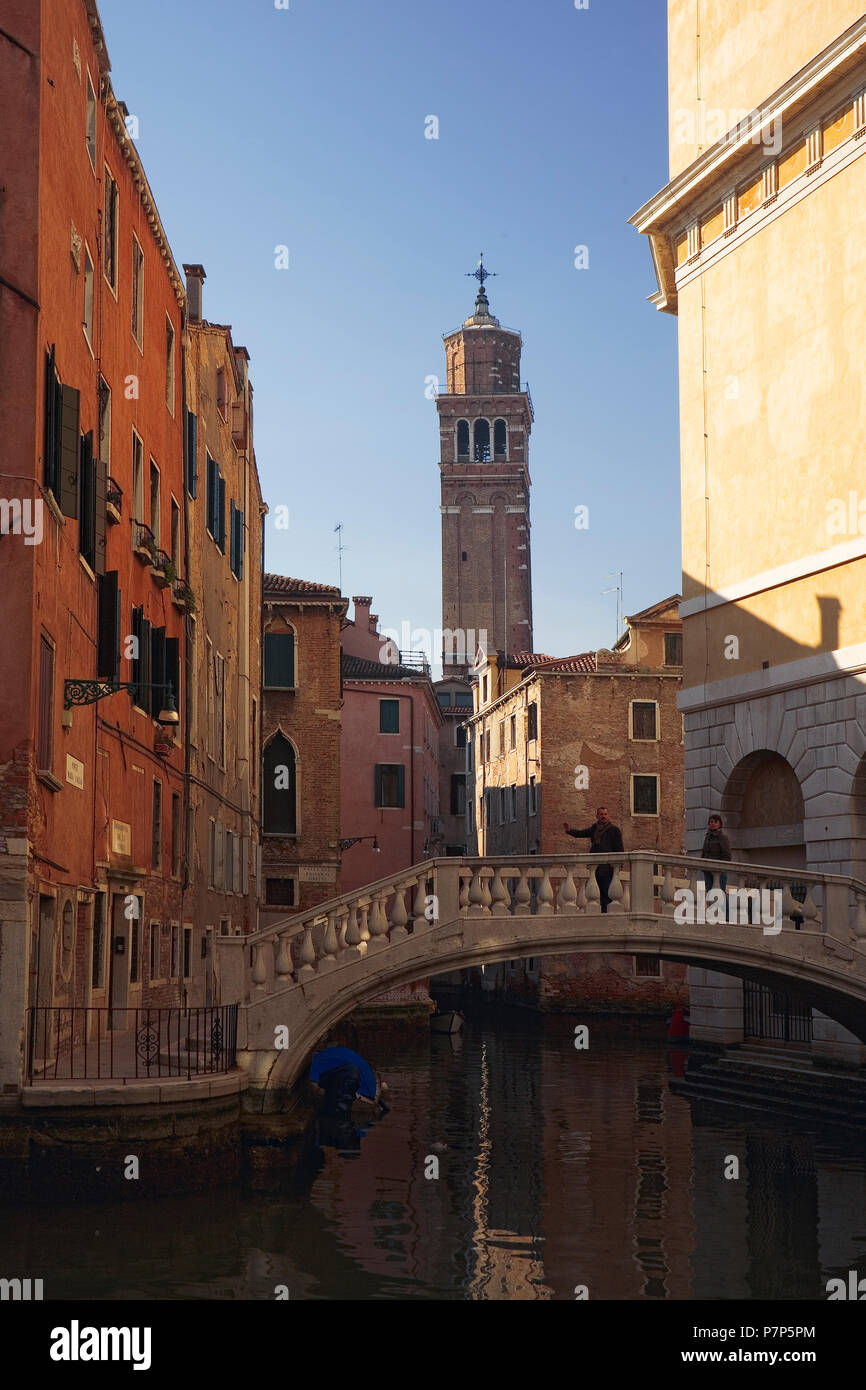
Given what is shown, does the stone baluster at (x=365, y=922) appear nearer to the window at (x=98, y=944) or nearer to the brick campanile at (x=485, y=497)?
the window at (x=98, y=944)

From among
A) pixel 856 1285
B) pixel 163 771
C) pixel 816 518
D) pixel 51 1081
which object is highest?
pixel 816 518

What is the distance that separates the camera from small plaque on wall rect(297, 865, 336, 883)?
131 ft

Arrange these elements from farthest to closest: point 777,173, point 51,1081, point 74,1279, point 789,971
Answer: point 777,173 → point 789,971 → point 51,1081 → point 74,1279

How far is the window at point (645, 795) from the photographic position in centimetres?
4416

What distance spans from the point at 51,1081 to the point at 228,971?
2557 millimetres

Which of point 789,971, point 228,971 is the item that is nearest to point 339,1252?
point 228,971

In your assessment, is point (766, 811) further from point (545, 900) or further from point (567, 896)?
point (545, 900)

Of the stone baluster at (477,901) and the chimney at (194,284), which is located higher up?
the chimney at (194,284)

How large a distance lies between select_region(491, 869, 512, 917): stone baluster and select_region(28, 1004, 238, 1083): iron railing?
9.87 feet

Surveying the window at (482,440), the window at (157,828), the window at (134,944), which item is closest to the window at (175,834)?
the window at (157,828)

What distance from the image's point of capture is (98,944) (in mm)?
19500

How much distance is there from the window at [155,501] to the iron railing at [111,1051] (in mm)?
7368

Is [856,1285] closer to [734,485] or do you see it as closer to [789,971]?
[789,971]

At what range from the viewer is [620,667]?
44562 mm
